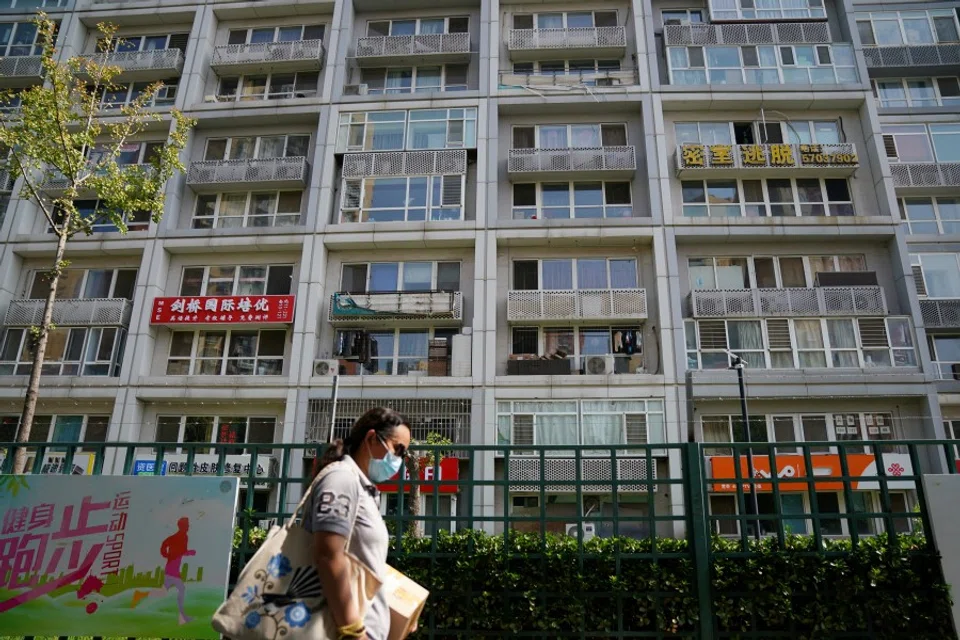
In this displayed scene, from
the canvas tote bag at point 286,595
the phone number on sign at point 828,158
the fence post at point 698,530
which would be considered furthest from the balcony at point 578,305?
the canvas tote bag at point 286,595

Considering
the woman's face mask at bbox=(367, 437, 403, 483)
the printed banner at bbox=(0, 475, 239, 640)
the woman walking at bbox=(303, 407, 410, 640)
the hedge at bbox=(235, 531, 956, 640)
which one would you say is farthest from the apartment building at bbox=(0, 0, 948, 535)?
the woman walking at bbox=(303, 407, 410, 640)

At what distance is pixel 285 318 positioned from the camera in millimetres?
21281

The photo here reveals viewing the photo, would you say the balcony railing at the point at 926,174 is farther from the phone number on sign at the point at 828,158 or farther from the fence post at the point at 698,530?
the fence post at the point at 698,530

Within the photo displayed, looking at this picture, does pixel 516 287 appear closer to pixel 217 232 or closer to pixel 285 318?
pixel 285 318

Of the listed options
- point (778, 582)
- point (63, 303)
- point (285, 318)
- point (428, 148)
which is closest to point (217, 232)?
point (285, 318)

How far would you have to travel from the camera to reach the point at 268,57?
24797mm

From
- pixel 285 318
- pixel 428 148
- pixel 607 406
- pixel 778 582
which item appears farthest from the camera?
pixel 428 148

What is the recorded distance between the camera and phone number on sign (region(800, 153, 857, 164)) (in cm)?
2172

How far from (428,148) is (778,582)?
2031 cm

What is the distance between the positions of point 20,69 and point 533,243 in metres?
23.0

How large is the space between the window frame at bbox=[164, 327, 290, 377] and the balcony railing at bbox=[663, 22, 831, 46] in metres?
18.6

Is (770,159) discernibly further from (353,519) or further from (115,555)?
(353,519)

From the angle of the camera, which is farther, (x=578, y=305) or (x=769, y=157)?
(x=769, y=157)

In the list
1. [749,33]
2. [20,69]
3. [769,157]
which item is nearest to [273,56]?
[20,69]
